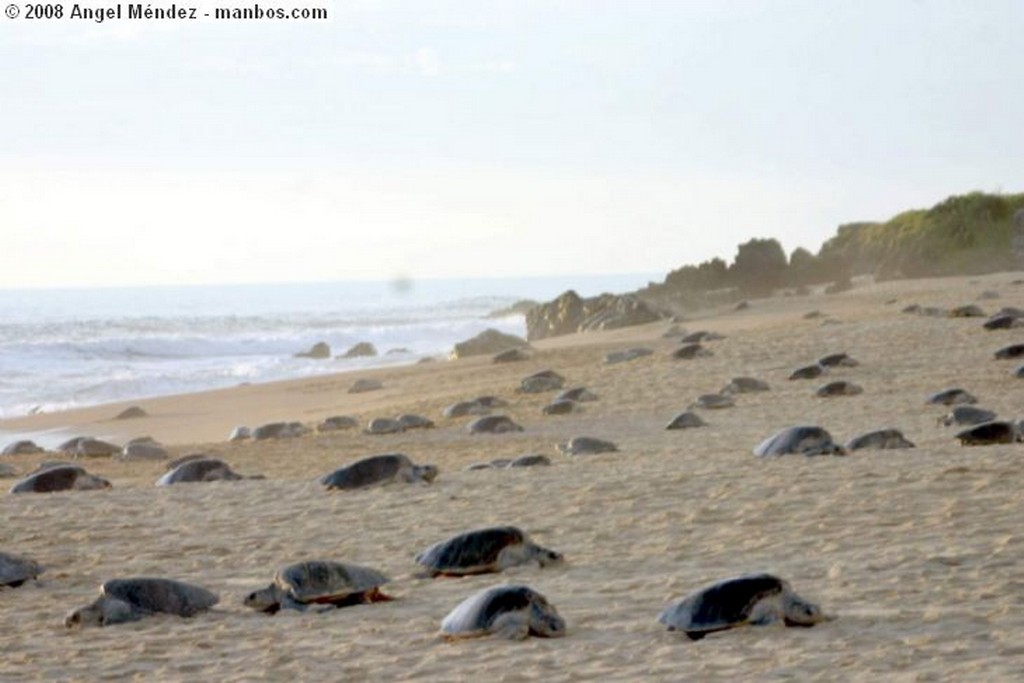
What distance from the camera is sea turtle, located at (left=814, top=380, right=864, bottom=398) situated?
1781 centimetres

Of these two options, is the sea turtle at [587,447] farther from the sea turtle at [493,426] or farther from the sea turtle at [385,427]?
the sea turtle at [385,427]

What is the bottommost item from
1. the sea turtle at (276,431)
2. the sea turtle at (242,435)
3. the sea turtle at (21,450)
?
the sea turtle at (21,450)

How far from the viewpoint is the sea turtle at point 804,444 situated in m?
12.1

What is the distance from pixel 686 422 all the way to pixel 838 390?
275 centimetres

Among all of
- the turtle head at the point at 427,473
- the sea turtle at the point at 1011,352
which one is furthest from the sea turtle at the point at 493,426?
the sea turtle at the point at 1011,352

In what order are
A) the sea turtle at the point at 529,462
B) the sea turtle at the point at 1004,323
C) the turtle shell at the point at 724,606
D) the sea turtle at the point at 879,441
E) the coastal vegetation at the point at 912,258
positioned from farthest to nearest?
the coastal vegetation at the point at 912,258
the sea turtle at the point at 1004,323
the sea turtle at the point at 529,462
the sea turtle at the point at 879,441
the turtle shell at the point at 724,606

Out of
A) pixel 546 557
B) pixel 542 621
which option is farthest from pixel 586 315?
pixel 542 621

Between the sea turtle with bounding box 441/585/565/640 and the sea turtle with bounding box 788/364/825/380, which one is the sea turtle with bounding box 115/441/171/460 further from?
the sea turtle with bounding box 441/585/565/640

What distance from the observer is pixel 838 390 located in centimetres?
1783

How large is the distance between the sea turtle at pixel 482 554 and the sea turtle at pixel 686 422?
23.9 ft

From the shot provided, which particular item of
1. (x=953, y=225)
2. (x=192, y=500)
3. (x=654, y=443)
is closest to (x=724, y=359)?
(x=654, y=443)

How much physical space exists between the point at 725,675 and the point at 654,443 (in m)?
8.59

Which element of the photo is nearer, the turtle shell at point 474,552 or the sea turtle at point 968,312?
the turtle shell at point 474,552

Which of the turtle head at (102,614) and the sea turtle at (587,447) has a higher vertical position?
the sea turtle at (587,447)
